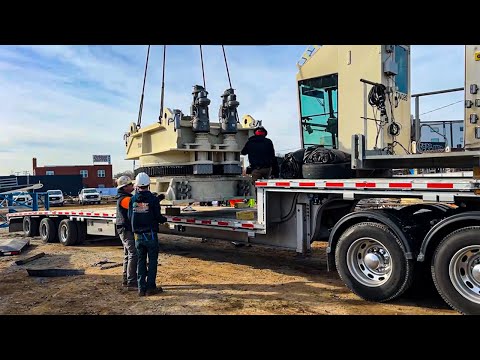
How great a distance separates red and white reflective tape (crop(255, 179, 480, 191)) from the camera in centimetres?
488

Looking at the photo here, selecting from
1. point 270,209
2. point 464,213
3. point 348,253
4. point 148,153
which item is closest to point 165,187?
point 148,153

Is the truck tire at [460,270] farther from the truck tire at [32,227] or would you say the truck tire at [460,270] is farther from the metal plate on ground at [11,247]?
the truck tire at [32,227]

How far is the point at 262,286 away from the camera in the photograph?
667 centimetres

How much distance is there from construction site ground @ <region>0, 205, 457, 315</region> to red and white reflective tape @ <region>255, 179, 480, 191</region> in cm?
152

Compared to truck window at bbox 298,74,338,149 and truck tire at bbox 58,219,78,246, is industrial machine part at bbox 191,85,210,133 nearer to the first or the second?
truck window at bbox 298,74,338,149

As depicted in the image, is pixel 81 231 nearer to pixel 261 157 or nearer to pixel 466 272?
pixel 261 157

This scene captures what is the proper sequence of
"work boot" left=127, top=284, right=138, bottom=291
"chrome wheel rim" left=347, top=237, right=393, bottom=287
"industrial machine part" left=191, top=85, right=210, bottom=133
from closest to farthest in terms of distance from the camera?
"chrome wheel rim" left=347, top=237, right=393, bottom=287 → "work boot" left=127, top=284, right=138, bottom=291 → "industrial machine part" left=191, top=85, right=210, bottom=133

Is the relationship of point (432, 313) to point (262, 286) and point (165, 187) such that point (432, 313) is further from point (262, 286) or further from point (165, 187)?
point (165, 187)

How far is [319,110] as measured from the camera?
7539 millimetres

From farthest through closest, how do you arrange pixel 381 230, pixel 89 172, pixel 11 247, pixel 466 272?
pixel 89 172
pixel 11 247
pixel 381 230
pixel 466 272

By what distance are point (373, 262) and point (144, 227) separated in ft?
10.6

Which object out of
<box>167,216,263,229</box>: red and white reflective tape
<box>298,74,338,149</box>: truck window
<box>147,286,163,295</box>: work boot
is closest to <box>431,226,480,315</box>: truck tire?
<box>167,216,263,229</box>: red and white reflective tape

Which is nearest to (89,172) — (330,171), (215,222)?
(215,222)

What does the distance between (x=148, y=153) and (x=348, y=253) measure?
15.9 feet
